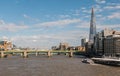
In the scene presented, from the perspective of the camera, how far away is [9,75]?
296 ft

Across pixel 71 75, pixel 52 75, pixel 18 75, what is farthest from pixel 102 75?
pixel 18 75

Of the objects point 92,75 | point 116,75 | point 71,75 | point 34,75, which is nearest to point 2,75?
point 34,75

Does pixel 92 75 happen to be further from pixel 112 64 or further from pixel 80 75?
pixel 112 64

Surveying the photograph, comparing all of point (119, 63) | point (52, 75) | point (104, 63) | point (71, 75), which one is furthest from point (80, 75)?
point (104, 63)

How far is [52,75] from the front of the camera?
298ft

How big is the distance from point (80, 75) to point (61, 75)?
5964 millimetres

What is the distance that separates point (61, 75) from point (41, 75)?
6099mm

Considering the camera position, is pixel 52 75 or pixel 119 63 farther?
pixel 119 63

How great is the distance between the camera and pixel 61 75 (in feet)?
297

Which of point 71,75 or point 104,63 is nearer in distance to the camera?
point 71,75

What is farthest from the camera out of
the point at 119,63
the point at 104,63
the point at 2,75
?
the point at 104,63

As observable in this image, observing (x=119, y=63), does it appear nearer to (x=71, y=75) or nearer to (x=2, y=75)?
(x=71, y=75)

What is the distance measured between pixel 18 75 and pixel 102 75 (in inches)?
1020

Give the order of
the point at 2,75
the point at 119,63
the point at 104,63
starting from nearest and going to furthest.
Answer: the point at 2,75 → the point at 119,63 → the point at 104,63
